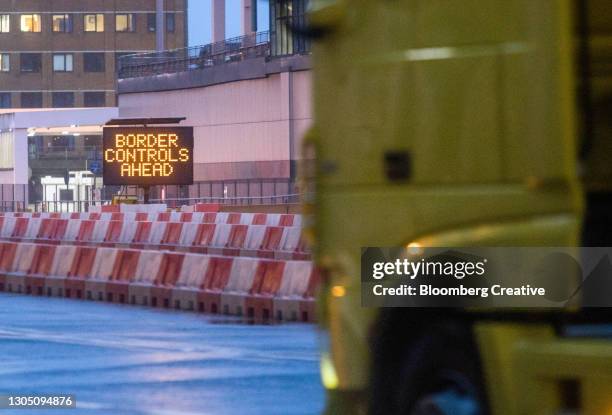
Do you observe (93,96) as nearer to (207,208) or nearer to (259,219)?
(207,208)

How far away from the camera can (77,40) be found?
144625mm

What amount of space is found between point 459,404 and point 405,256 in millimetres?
692

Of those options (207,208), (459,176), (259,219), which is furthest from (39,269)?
(207,208)

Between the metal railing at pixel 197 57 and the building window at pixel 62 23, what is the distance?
2543 inches

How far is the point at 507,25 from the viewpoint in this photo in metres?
7.07

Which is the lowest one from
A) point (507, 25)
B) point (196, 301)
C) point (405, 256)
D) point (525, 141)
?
point (196, 301)

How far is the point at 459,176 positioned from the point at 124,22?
13895 centimetres

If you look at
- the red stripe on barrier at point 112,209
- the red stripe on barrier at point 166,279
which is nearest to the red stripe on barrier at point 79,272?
the red stripe on barrier at point 166,279

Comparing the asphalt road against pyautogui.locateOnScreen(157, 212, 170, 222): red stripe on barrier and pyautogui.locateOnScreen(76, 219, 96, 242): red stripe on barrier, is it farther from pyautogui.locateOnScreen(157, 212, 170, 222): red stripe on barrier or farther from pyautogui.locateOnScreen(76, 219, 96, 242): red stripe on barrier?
pyautogui.locateOnScreen(157, 212, 170, 222): red stripe on barrier

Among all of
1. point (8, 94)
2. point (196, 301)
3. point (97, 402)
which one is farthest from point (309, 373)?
point (8, 94)

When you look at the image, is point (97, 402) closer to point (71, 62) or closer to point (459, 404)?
point (459, 404)

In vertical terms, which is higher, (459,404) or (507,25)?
(507,25)

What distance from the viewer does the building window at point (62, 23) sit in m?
145

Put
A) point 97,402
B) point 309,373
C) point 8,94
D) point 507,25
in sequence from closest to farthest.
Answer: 1. point 507,25
2. point 97,402
3. point 309,373
4. point 8,94
